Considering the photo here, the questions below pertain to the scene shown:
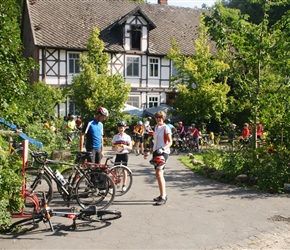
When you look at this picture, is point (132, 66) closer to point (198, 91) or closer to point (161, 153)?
point (198, 91)

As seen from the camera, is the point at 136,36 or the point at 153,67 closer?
the point at 136,36

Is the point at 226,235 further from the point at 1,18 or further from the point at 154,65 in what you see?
the point at 154,65

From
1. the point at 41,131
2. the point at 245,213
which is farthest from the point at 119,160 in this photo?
the point at 41,131

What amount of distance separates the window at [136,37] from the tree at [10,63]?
25.4m

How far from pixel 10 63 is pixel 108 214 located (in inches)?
119

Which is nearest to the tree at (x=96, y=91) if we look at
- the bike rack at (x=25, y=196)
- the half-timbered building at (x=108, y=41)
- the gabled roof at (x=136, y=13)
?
the half-timbered building at (x=108, y=41)

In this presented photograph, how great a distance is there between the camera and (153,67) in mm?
31984

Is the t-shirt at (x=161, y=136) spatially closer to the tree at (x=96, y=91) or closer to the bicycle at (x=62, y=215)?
the bicycle at (x=62, y=215)

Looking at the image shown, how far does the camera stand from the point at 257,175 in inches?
408

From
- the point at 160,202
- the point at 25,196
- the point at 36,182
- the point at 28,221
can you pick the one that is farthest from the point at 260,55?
the point at 28,221

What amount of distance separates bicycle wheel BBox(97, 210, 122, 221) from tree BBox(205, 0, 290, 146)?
5826 millimetres

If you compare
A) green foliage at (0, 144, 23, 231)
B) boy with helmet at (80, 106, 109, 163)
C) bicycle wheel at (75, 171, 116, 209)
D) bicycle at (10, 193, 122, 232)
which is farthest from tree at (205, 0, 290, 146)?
green foliage at (0, 144, 23, 231)

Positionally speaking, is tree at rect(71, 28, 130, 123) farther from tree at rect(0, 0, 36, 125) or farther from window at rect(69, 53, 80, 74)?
tree at rect(0, 0, 36, 125)

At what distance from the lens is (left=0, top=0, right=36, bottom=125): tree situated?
19.8 ft
